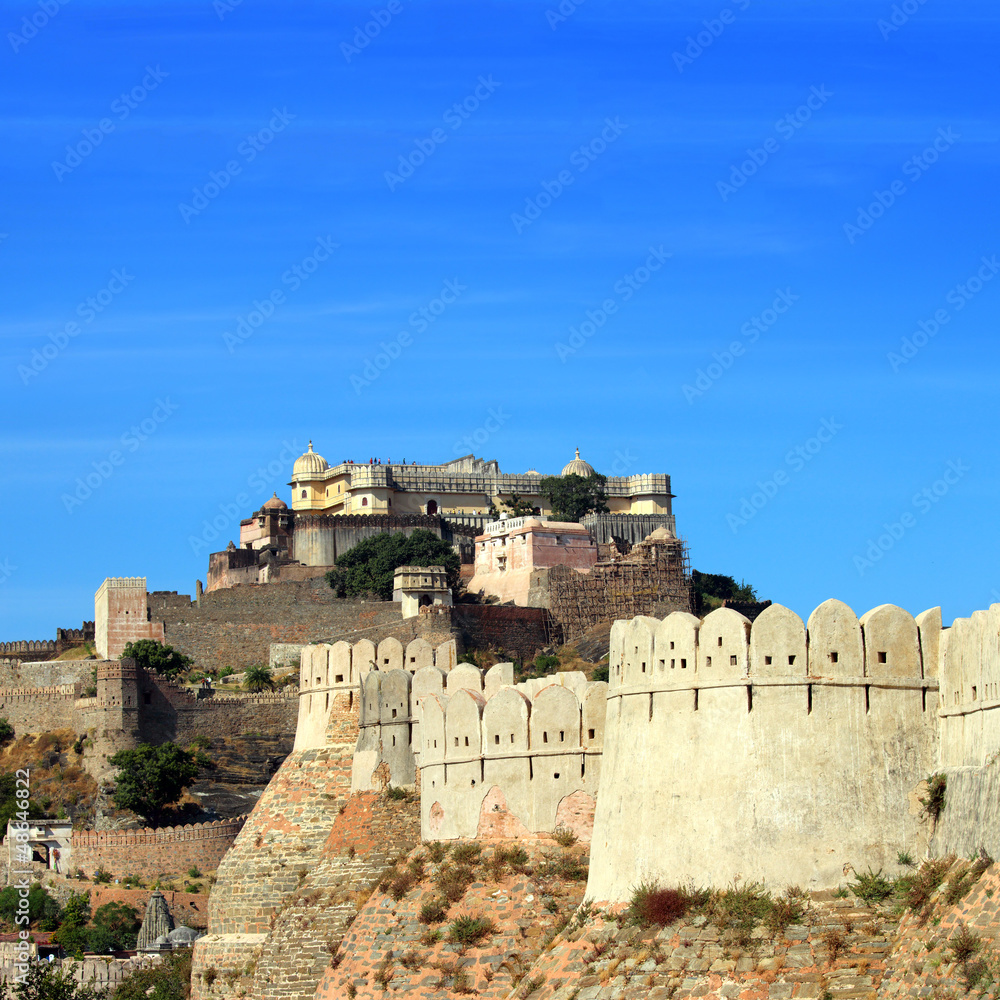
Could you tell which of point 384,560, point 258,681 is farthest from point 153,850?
point 384,560

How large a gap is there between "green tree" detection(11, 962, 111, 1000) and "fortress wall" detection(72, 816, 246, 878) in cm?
1829

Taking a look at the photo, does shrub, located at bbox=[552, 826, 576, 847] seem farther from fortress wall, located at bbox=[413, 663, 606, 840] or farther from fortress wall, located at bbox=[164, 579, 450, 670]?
fortress wall, located at bbox=[164, 579, 450, 670]

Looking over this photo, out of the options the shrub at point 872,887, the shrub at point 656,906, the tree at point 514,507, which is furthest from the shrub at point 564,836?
the tree at point 514,507

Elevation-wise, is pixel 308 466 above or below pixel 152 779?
above

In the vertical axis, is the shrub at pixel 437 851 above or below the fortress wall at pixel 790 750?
below

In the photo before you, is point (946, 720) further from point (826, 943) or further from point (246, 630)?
point (246, 630)

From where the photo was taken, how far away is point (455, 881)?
3356cm

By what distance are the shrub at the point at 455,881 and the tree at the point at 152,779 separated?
45.5m

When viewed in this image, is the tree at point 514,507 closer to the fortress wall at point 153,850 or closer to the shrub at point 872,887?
the fortress wall at point 153,850

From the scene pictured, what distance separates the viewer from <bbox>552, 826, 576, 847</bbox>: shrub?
108 feet

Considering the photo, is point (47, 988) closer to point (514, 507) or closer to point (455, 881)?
point (455, 881)

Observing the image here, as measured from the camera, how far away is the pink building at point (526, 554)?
100 metres

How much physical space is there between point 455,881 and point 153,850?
40.5m

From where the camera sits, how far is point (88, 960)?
195 feet
